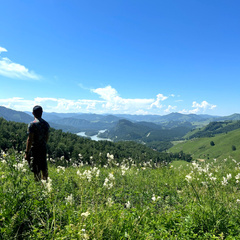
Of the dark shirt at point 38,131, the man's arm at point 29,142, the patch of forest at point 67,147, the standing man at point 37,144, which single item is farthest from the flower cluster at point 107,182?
the man's arm at point 29,142

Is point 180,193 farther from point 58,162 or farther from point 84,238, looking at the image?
point 58,162

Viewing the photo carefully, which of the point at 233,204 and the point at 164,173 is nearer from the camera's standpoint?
the point at 233,204

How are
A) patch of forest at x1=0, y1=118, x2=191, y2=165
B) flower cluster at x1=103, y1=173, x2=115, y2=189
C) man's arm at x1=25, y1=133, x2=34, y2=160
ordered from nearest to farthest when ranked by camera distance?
flower cluster at x1=103, y1=173, x2=115, y2=189
man's arm at x1=25, y1=133, x2=34, y2=160
patch of forest at x1=0, y1=118, x2=191, y2=165

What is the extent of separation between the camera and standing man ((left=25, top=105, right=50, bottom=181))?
640cm

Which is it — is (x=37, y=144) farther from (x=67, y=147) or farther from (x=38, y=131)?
(x=67, y=147)

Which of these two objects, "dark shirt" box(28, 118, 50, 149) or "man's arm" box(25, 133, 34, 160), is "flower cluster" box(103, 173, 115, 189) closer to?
"dark shirt" box(28, 118, 50, 149)

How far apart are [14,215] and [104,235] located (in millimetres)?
1553

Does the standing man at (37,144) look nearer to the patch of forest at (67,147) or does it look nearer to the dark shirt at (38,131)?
the dark shirt at (38,131)

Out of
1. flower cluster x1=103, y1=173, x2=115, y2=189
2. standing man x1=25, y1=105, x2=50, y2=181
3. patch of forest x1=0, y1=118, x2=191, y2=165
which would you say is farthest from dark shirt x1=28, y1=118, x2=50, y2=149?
flower cluster x1=103, y1=173, x2=115, y2=189

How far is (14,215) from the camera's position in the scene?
2668 mm

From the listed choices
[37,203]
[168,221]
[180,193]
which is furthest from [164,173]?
A: [37,203]

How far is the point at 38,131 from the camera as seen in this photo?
258 inches

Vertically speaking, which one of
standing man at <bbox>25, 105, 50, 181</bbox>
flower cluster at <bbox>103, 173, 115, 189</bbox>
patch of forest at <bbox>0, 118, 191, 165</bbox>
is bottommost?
patch of forest at <bbox>0, 118, 191, 165</bbox>

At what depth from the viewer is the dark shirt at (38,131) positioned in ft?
21.1
